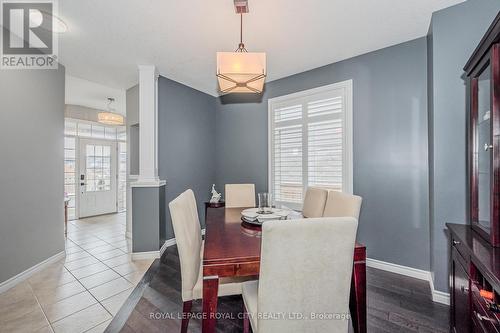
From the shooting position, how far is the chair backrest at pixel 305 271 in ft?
3.54

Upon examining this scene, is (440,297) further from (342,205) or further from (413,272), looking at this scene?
(342,205)

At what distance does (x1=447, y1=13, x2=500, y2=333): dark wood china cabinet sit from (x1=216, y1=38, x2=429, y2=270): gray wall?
927 mm

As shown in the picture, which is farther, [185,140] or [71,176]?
[71,176]

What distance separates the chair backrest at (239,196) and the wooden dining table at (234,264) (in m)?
0.95

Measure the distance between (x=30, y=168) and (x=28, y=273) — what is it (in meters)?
1.19

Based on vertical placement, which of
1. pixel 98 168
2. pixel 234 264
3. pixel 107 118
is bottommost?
pixel 234 264

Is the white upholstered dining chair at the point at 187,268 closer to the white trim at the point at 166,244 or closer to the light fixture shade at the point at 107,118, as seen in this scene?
the white trim at the point at 166,244

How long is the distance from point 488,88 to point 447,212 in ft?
3.75

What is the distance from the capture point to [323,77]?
3.30 metres

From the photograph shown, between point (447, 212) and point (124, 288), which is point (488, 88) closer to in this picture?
point (447, 212)

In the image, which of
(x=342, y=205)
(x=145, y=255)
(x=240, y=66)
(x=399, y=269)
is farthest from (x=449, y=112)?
(x=145, y=255)

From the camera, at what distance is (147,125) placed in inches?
129

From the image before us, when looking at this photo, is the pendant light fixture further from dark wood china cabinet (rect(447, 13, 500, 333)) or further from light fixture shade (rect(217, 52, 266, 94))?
dark wood china cabinet (rect(447, 13, 500, 333))

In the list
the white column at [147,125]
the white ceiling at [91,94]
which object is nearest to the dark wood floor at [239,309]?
the white column at [147,125]
